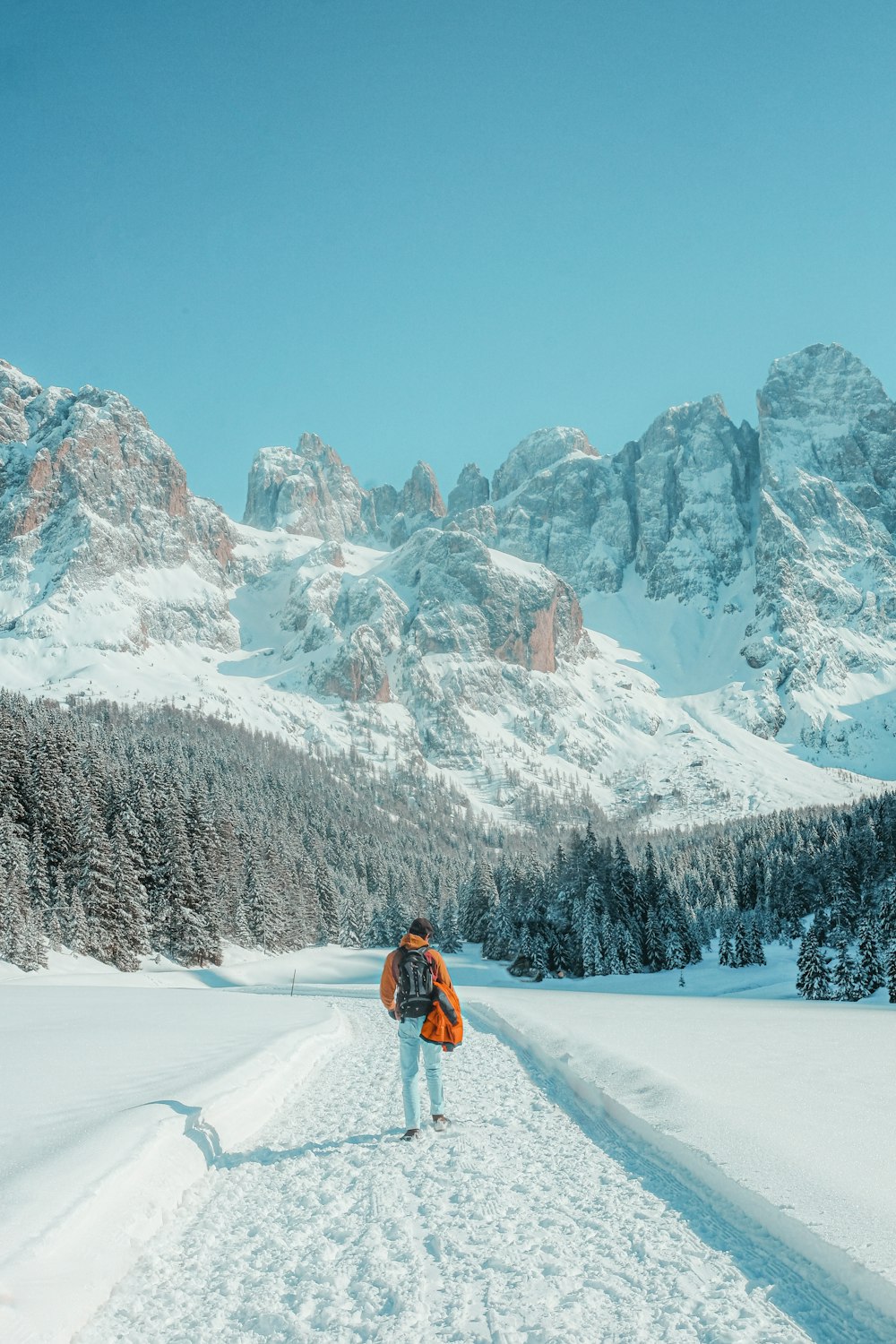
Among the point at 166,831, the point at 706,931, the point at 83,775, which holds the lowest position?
the point at 706,931

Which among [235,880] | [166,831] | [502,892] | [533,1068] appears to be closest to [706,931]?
[502,892]

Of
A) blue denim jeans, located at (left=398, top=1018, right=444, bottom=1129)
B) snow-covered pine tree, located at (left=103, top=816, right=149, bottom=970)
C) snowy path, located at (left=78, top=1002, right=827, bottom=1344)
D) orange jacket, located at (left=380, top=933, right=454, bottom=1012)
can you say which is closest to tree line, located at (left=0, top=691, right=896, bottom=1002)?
snow-covered pine tree, located at (left=103, top=816, right=149, bottom=970)

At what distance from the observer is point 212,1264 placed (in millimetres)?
5391

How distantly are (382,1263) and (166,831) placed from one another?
171ft

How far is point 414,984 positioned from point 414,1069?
0.94m

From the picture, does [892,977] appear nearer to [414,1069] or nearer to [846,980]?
[846,980]

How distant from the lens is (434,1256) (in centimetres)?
540

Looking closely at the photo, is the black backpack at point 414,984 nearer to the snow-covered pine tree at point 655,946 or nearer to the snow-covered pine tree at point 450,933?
the snow-covered pine tree at point 655,946

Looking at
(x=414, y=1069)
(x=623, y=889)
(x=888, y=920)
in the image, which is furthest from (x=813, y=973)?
(x=414, y=1069)

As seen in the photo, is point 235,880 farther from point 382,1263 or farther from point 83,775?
point 382,1263

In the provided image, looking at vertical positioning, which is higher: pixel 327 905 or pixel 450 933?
pixel 327 905

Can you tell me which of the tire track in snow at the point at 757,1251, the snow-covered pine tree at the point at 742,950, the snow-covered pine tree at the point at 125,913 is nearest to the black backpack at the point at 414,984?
the tire track in snow at the point at 757,1251

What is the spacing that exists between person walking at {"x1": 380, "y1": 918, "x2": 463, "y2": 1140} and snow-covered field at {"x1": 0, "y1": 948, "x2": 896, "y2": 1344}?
18.9 inches

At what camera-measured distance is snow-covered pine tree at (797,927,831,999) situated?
5047cm
